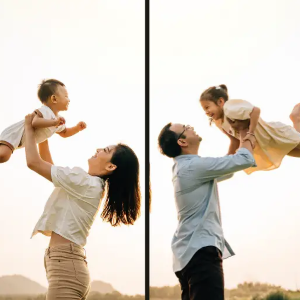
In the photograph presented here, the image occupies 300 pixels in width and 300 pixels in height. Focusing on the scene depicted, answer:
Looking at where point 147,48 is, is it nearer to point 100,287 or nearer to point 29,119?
point 29,119

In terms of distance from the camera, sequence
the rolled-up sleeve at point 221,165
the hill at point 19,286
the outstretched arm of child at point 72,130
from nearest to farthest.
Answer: the rolled-up sleeve at point 221,165
the outstretched arm of child at point 72,130
the hill at point 19,286

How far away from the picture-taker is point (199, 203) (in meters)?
1.49

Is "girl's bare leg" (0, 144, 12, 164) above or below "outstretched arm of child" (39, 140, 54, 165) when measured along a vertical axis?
below

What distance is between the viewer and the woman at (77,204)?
55.7 inches

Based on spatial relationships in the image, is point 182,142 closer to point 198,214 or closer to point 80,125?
point 198,214

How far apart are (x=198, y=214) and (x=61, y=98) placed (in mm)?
635

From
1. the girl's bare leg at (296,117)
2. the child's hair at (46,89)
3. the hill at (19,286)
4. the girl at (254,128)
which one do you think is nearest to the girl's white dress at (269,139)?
the girl at (254,128)

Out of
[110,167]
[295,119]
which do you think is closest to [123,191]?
[110,167]

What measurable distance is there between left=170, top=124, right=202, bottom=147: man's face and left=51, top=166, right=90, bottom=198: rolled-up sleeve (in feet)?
1.09

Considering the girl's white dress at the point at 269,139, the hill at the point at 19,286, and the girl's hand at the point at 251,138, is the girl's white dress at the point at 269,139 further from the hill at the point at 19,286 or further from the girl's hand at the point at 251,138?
the hill at the point at 19,286

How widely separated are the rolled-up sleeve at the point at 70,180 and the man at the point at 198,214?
0.93ft

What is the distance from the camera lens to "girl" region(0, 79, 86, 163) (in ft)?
5.20

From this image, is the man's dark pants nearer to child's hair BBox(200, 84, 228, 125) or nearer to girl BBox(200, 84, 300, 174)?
girl BBox(200, 84, 300, 174)

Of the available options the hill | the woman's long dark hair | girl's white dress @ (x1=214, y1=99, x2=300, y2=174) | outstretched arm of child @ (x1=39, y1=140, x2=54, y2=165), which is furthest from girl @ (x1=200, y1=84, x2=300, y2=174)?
the hill
